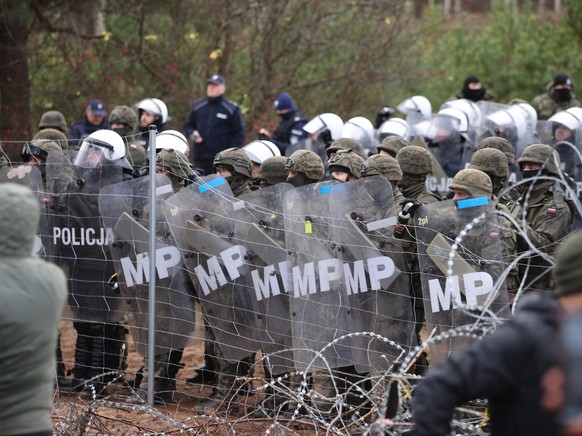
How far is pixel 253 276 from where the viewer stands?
7180mm

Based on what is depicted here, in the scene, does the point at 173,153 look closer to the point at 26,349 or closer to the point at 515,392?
the point at 26,349

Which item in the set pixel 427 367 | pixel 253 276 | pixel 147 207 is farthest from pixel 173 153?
pixel 427 367

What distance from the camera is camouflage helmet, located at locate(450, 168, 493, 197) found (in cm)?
687

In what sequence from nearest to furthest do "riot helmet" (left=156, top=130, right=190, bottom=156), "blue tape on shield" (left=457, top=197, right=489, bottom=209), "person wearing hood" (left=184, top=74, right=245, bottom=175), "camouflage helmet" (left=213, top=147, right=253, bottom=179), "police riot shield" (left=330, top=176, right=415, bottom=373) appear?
"blue tape on shield" (left=457, top=197, right=489, bottom=209) → "police riot shield" (left=330, top=176, right=415, bottom=373) → "camouflage helmet" (left=213, top=147, right=253, bottom=179) → "riot helmet" (left=156, top=130, right=190, bottom=156) → "person wearing hood" (left=184, top=74, right=245, bottom=175)

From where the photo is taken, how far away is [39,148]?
8547mm

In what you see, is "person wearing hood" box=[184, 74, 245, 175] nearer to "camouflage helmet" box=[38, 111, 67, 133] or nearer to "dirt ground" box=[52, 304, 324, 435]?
"camouflage helmet" box=[38, 111, 67, 133]

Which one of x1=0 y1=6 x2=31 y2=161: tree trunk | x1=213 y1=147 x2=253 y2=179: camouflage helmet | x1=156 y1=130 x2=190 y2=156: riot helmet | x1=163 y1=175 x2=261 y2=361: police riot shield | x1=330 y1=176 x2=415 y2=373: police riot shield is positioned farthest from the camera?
x1=0 y1=6 x2=31 y2=161: tree trunk

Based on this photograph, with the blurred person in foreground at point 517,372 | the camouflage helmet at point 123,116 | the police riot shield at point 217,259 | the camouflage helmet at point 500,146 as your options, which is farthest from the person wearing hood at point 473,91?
the blurred person in foreground at point 517,372

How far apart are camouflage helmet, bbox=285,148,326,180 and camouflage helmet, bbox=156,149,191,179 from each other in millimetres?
771

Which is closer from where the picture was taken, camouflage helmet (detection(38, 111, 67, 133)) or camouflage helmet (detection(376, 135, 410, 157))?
camouflage helmet (detection(376, 135, 410, 157))

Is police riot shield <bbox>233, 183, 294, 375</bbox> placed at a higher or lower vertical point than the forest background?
lower

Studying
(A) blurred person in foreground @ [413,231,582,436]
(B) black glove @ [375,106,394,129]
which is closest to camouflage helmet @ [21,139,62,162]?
(A) blurred person in foreground @ [413,231,582,436]

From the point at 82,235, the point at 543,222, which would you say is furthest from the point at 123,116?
the point at 543,222

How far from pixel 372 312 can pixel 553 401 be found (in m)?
3.81
